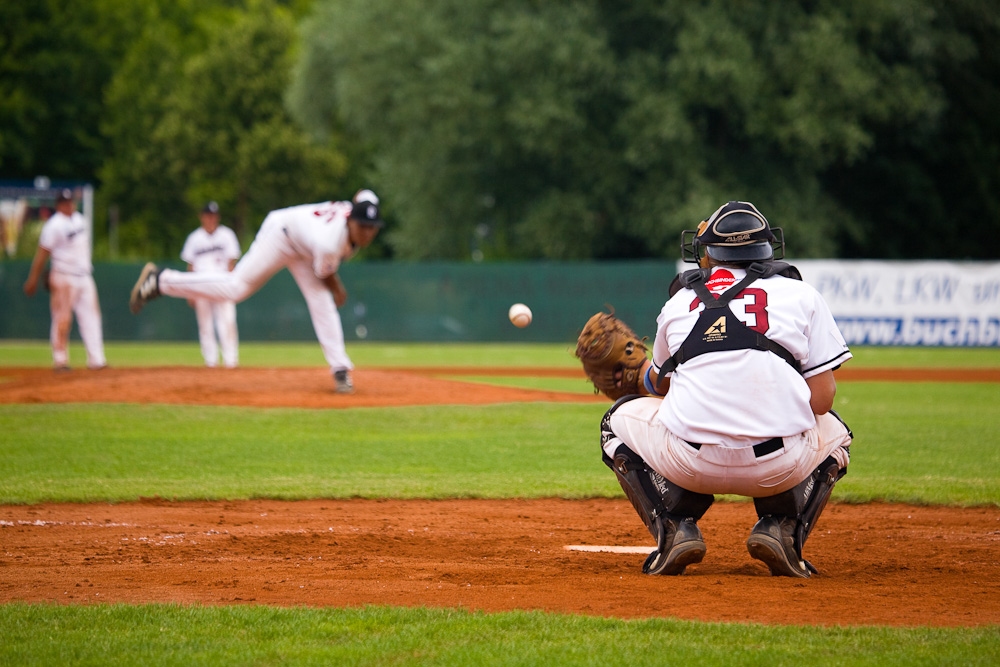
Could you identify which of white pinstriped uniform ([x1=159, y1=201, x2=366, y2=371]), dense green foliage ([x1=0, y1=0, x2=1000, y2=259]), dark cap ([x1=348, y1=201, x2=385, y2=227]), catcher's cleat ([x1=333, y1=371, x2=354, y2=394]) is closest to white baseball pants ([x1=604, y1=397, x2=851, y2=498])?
dark cap ([x1=348, y1=201, x2=385, y2=227])

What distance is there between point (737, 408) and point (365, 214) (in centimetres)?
658

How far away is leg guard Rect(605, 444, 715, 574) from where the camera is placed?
172 inches

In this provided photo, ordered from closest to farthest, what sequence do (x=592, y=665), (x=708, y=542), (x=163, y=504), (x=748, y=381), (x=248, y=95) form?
(x=592, y=665) → (x=748, y=381) → (x=708, y=542) → (x=163, y=504) → (x=248, y=95)

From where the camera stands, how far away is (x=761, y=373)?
4059 millimetres

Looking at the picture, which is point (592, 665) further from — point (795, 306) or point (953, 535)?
point (953, 535)

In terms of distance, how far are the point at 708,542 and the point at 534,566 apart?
1.25m

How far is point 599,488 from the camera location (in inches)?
281

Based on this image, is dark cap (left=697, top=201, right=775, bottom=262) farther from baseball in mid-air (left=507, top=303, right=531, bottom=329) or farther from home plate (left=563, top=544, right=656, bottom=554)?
baseball in mid-air (left=507, top=303, right=531, bottom=329)

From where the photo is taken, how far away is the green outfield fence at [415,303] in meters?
26.1

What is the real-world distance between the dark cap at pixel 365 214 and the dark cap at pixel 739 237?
242 inches

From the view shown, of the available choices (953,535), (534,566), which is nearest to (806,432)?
(534,566)

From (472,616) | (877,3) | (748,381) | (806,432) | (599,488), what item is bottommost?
(599,488)

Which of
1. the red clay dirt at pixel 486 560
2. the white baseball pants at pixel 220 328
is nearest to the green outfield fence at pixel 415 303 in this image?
the white baseball pants at pixel 220 328

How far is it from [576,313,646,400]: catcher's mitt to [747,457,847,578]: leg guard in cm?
89
